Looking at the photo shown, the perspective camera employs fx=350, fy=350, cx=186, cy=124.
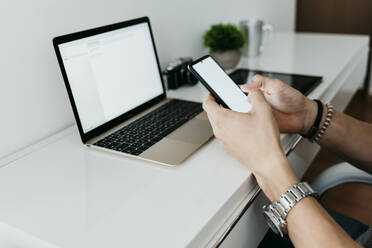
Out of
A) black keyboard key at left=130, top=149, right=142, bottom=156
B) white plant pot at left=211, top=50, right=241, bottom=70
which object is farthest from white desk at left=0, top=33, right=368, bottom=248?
white plant pot at left=211, top=50, right=241, bottom=70

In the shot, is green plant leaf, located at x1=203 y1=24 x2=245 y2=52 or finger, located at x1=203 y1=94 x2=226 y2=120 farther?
green plant leaf, located at x1=203 y1=24 x2=245 y2=52

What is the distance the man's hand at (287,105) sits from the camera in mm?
743

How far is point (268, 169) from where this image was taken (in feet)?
1.90

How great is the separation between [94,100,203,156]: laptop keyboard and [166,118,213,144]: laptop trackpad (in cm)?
2

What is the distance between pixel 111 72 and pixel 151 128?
0.51 ft

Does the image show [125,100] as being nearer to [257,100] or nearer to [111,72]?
[111,72]

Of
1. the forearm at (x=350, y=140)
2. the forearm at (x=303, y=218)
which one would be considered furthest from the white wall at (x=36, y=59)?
the forearm at (x=350, y=140)

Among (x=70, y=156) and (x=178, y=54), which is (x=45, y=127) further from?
(x=178, y=54)

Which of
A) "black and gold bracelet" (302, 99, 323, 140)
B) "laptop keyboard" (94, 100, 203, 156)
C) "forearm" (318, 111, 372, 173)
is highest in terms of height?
"laptop keyboard" (94, 100, 203, 156)

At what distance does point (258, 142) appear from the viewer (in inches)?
23.2

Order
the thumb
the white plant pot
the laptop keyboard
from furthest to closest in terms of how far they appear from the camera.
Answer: the white plant pot
the laptop keyboard
the thumb

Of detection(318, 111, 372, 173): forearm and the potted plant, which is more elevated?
the potted plant

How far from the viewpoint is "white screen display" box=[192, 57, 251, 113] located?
0.69 metres

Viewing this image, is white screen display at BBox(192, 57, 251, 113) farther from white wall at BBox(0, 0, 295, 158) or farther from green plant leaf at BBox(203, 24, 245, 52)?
green plant leaf at BBox(203, 24, 245, 52)
